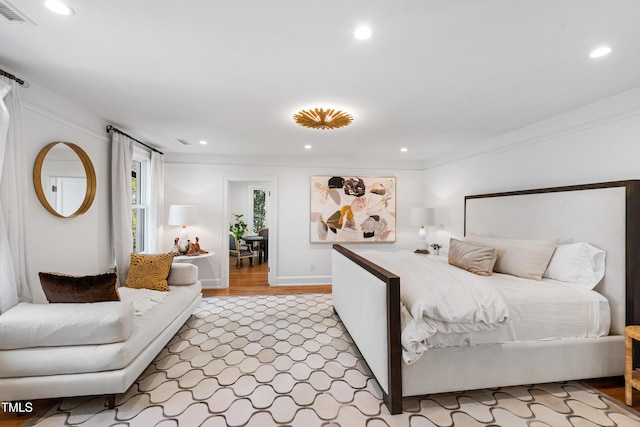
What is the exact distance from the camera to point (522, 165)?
314cm

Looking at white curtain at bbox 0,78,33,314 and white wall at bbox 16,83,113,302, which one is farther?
white wall at bbox 16,83,113,302

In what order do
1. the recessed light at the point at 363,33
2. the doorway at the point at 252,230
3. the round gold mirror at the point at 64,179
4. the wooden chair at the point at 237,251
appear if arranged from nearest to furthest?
the recessed light at the point at 363,33 < the round gold mirror at the point at 64,179 < the doorway at the point at 252,230 < the wooden chair at the point at 237,251

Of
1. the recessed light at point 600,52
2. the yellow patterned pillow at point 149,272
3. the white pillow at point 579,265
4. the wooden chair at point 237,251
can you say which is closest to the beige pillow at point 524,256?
the white pillow at point 579,265

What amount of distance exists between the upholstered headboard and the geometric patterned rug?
80cm

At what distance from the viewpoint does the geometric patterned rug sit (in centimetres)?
174

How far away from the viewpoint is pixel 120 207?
317 cm

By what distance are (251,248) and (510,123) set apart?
6.05m

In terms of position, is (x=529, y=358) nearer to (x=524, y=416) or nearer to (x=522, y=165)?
(x=524, y=416)

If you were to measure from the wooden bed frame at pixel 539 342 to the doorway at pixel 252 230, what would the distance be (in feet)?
8.59

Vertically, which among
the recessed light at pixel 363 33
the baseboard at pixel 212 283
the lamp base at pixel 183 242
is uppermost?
the recessed light at pixel 363 33

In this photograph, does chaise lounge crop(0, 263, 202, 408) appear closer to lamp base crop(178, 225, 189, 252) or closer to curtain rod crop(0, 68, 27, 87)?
curtain rod crop(0, 68, 27, 87)

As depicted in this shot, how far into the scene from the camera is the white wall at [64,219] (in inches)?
88.1

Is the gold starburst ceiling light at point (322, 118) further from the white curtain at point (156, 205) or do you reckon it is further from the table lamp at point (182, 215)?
the white curtain at point (156, 205)

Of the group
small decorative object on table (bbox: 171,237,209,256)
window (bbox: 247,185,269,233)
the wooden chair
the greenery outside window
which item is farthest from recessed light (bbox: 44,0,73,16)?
the greenery outside window
